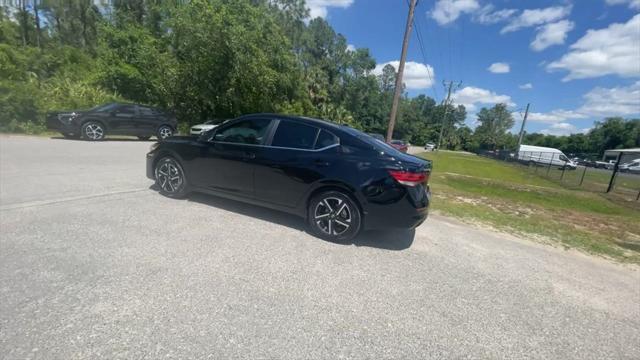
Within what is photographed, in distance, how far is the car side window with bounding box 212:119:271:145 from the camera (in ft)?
13.7

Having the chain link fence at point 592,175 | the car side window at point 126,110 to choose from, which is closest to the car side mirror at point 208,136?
the car side window at point 126,110

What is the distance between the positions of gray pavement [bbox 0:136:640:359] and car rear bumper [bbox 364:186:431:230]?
37 centimetres

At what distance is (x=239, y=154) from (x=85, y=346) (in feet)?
9.44

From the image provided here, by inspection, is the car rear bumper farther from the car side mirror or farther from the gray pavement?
the car side mirror

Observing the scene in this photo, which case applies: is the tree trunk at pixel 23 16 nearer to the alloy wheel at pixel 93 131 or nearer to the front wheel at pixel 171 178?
the alloy wheel at pixel 93 131

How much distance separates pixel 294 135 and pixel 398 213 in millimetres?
1822

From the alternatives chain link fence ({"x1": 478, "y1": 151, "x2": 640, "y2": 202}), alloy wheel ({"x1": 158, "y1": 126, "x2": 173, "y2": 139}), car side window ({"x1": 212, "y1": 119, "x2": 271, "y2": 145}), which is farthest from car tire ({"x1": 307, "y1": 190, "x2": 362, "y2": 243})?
chain link fence ({"x1": 478, "y1": 151, "x2": 640, "y2": 202})

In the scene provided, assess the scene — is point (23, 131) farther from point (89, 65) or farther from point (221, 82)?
point (89, 65)

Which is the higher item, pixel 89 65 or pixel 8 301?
pixel 89 65

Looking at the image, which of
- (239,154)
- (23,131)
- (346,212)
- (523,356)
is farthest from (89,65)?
(523,356)

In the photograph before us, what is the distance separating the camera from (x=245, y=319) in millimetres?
2152

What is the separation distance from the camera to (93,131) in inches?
433

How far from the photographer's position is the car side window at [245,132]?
419 centimetres

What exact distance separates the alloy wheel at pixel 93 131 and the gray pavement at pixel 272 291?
313 inches
